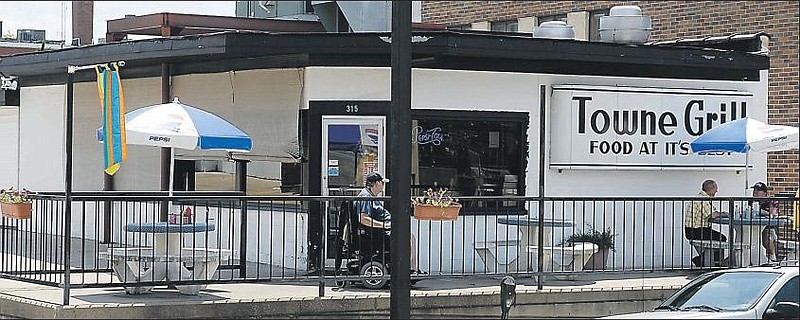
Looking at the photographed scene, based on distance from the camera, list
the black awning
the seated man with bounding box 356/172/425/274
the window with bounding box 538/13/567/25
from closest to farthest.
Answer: the seated man with bounding box 356/172/425/274
the black awning
the window with bounding box 538/13/567/25

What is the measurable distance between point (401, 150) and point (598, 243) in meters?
6.18

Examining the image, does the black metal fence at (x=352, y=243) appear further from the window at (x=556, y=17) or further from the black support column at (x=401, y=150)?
the window at (x=556, y=17)

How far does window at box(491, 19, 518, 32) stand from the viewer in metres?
28.1

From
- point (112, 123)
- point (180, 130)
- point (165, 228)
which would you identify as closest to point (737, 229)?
point (180, 130)

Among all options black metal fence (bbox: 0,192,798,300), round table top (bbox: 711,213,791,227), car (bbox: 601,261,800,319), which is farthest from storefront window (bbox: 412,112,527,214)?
car (bbox: 601,261,800,319)

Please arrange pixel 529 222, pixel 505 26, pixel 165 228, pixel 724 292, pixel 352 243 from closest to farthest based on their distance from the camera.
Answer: pixel 724 292 < pixel 165 228 < pixel 352 243 < pixel 529 222 < pixel 505 26

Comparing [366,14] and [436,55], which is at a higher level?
[366,14]

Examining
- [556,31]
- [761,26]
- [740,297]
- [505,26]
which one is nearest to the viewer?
[740,297]

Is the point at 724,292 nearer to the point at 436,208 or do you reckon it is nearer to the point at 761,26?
the point at 436,208

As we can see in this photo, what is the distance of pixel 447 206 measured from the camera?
1350 centimetres

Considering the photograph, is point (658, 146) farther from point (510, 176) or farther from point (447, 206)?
point (447, 206)

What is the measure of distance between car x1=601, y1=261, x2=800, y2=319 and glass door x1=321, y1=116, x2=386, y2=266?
5150mm

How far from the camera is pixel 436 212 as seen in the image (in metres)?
13.5

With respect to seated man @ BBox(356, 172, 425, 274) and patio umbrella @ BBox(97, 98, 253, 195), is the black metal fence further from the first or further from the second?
patio umbrella @ BBox(97, 98, 253, 195)
